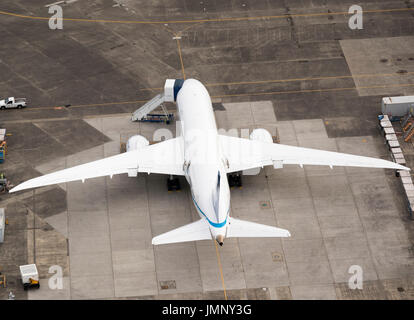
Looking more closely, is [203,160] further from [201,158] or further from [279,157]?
[279,157]

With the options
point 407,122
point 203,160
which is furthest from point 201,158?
point 407,122

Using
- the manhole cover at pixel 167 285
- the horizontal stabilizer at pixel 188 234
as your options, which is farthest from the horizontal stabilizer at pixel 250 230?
the manhole cover at pixel 167 285

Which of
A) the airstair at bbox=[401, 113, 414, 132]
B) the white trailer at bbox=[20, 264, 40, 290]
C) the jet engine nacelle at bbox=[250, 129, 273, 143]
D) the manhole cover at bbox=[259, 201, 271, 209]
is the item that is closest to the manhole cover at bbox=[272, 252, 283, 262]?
the manhole cover at bbox=[259, 201, 271, 209]

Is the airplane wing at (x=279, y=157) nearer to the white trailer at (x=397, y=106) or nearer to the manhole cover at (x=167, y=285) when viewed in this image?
the manhole cover at (x=167, y=285)

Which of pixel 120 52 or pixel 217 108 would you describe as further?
pixel 120 52

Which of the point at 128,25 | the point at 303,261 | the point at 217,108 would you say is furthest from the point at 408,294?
the point at 128,25

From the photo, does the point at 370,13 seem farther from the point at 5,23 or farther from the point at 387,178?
the point at 5,23
